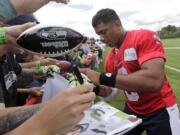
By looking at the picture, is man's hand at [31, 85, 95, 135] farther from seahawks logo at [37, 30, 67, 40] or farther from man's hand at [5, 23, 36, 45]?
man's hand at [5, 23, 36, 45]

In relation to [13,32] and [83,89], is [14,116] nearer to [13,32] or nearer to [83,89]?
[13,32]

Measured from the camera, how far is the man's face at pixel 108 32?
4215mm

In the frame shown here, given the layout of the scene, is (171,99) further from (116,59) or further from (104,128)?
(104,128)

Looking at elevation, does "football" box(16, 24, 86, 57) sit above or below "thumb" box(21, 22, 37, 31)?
below

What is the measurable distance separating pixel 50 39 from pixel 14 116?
60 centimetres

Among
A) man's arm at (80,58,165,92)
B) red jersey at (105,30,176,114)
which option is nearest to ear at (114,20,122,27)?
red jersey at (105,30,176,114)

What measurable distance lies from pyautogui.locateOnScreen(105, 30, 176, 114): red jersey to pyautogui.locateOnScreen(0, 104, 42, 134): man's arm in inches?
72.3

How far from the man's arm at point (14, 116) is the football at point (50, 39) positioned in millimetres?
433

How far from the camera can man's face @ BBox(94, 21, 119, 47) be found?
4.21m

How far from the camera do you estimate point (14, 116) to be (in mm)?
2027

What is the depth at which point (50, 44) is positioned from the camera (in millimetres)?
1610

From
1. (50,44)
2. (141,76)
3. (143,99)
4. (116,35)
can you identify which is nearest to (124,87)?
(141,76)

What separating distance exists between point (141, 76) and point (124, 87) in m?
0.19

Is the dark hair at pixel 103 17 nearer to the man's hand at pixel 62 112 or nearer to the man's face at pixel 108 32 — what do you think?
the man's face at pixel 108 32
